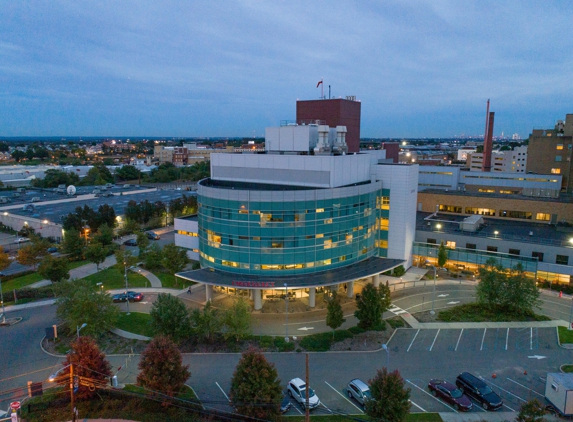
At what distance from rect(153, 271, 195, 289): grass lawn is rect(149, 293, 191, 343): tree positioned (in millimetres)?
16957

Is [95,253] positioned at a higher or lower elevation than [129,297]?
higher

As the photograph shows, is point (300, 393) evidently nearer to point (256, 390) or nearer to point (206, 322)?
point (256, 390)

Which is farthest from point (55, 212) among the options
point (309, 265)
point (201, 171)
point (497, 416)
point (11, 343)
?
point (497, 416)

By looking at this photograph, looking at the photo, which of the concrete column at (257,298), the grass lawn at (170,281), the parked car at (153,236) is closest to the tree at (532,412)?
the concrete column at (257,298)

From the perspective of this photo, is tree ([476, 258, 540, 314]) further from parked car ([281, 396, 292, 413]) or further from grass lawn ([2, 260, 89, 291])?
grass lawn ([2, 260, 89, 291])

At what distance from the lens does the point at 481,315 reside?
142 ft

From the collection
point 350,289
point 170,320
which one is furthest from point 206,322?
point 350,289

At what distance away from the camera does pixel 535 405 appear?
22.2 m

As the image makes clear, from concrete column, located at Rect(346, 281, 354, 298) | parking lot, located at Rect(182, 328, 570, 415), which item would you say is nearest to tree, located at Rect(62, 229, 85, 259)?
parking lot, located at Rect(182, 328, 570, 415)

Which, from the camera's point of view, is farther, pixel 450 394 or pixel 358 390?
pixel 358 390

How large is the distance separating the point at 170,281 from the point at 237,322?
23.4 metres

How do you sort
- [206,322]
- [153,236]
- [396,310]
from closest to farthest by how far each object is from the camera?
[206,322] → [396,310] → [153,236]

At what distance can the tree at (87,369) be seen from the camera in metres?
28.1

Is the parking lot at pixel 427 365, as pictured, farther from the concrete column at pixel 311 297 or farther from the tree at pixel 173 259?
the tree at pixel 173 259
